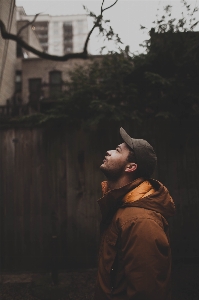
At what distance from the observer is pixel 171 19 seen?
4.97 meters

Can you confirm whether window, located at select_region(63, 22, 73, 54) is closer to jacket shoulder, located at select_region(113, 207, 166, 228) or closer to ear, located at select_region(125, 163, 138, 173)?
ear, located at select_region(125, 163, 138, 173)

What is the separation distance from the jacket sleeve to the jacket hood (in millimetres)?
151

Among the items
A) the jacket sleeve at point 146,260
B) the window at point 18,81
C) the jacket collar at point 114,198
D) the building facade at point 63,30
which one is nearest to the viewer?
the jacket sleeve at point 146,260

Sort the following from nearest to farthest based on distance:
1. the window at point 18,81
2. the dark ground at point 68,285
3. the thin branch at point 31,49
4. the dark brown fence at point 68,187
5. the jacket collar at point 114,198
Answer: the jacket collar at point 114,198 → the thin branch at point 31,49 → the dark ground at point 68,285 → the dark brown fence at point 68,187 → the window at point 18,81

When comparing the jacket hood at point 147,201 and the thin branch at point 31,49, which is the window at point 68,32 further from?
the jacket hood at point 147,201

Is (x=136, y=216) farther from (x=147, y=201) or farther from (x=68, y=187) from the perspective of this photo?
(x=68, y=187)

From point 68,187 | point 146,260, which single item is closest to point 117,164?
point 146,260

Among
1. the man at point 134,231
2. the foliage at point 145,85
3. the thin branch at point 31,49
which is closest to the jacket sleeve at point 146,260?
the man at point 134,231

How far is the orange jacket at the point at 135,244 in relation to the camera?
56.1 inches

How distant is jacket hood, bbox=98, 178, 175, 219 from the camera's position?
168 cm

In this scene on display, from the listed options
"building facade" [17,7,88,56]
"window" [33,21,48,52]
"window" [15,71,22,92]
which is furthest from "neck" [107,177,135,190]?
"building facade" [17,7,88,56]

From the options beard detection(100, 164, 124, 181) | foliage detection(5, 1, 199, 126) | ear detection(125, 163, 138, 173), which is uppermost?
foliage detection(5, 1, 199, 126)

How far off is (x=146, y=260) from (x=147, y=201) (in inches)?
15.9

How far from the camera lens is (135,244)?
4.87 feet
